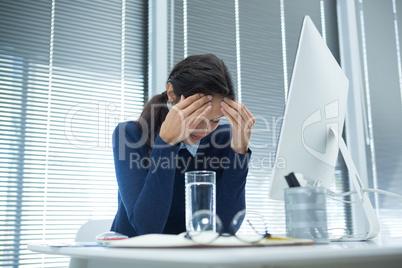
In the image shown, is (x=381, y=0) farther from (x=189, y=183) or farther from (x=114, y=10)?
(x=189, y=183)

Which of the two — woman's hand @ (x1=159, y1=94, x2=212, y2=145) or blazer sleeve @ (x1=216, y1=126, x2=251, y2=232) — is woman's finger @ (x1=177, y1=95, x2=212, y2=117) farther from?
blazer sleeve @ (x1=216, y1=126, x2=251, y2=232)

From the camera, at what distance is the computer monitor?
812mm

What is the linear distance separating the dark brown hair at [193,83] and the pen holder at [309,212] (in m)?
0.51

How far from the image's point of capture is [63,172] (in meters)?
1.92

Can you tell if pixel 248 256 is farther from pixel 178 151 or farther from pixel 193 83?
pixel 193 83

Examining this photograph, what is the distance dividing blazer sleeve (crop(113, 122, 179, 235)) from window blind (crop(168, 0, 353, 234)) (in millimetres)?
1198

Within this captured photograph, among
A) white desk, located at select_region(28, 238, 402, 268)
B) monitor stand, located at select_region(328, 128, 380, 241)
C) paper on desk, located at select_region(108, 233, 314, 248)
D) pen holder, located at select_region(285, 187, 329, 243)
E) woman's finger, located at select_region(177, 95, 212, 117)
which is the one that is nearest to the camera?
white desk, located at select_region(28, 238, 402, 268)

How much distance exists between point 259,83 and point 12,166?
1519 millimetres

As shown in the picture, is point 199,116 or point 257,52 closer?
point 199,116

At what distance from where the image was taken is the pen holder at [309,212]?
2.38 ft

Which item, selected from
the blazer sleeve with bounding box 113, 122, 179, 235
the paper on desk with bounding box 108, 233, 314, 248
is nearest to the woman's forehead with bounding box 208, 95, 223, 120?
the blazer sleeve with bounding box 113, 122, 179, 235

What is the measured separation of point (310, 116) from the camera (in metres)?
0.87

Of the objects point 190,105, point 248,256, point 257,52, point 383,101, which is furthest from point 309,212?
point 383,101

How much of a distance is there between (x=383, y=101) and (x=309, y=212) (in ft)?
8.13
